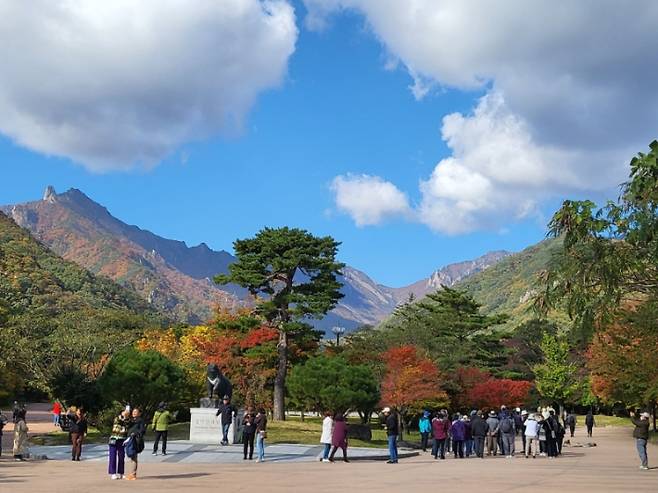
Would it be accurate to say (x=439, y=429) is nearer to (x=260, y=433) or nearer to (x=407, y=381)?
(x=260, y=433)

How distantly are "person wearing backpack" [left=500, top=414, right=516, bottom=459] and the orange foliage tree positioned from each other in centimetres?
1471

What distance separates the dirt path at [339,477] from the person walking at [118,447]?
1.07ft

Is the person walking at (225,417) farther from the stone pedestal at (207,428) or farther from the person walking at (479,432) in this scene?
the person walking at (479,432)

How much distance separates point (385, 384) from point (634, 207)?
2745 centimetres

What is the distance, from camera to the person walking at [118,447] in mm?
15219

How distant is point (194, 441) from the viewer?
1003 inches

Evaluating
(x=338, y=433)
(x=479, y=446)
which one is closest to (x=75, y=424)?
(x=338, y=433)

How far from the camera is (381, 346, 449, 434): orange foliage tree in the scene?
41.7m

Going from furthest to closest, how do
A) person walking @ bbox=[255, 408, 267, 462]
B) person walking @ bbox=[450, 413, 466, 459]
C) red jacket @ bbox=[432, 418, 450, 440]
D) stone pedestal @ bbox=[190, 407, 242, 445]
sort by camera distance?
stone pedestal @ bbox=[190, 407, 242, 445] < person walking @ bbox=[450, 413, 466, 459] < red jacket @ bbox=[432, 418, 450, 440] < person walking @ bbox=[255, 408, 267, 462]

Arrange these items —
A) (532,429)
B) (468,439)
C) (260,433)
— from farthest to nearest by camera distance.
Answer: (468,439) → (532,429) → (260,433)

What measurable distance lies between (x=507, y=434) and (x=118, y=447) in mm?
15989

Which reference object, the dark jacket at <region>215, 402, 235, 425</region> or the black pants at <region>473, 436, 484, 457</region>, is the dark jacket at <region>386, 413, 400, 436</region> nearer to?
the black pants at <region>473, 436, 484, 457</region>

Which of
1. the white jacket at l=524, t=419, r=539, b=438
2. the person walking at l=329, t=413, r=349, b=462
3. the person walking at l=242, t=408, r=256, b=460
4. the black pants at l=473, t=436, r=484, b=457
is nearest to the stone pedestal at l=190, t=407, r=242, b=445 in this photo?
the person walking at l=242, t=408, r=256, b=460

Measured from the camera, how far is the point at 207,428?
25.4m
